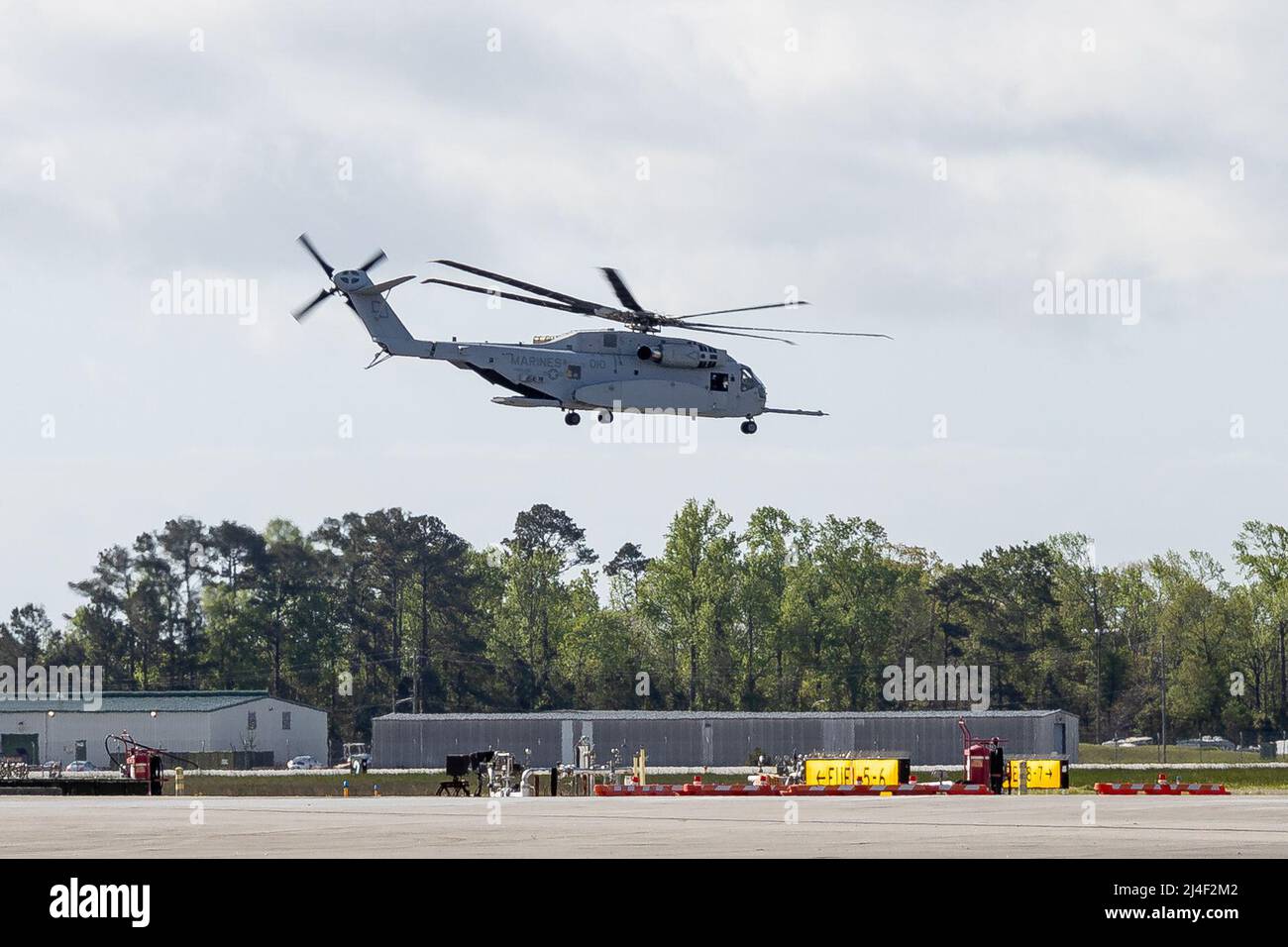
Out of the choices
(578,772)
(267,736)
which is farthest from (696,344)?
(267,736)

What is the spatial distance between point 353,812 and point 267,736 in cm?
9938

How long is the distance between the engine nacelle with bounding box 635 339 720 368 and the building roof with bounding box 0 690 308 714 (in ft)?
259

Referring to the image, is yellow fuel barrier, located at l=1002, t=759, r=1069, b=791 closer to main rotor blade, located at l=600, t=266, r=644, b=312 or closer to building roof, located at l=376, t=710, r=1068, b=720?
main rotor blade, located at l=600, t=266, r=644, b=312

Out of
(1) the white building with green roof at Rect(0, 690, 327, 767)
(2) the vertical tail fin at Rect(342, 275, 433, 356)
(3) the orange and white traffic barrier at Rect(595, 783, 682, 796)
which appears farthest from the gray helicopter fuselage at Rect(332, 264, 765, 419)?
(1) the white building with green roof at Rect(0, 690, 327, 767)

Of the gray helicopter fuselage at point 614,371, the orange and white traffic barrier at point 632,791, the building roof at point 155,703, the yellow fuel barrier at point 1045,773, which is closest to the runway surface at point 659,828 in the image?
the orange and white traffic barrier at point 632,791

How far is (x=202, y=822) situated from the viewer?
38750mm

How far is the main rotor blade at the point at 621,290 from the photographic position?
63.0m

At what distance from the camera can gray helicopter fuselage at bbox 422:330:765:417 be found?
62.1 metres

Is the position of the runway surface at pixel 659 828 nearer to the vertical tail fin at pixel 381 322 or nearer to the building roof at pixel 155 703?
the vertical tail fin at pixel 381 322

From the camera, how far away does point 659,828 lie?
117 feet

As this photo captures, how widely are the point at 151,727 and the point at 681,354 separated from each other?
8106cm

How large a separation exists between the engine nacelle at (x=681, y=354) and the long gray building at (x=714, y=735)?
54.3 meters

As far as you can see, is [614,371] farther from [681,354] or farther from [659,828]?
[659,828]
